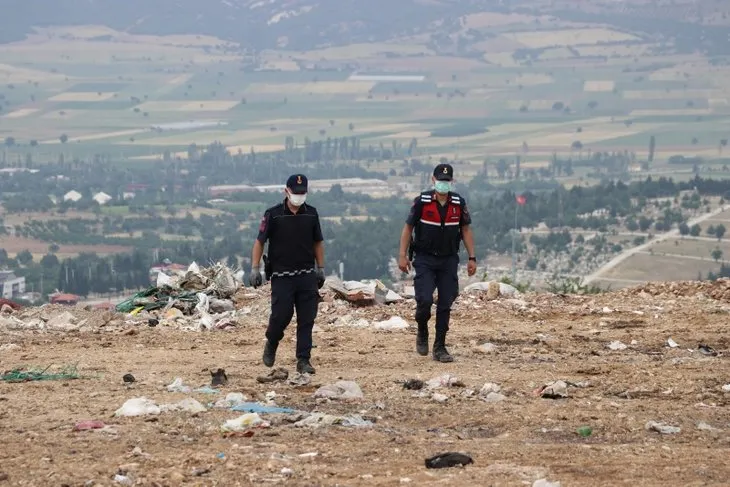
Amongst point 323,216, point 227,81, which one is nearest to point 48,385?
point 323,216

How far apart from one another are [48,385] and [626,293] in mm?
7788

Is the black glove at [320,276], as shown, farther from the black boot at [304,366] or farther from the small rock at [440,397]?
the small rock at [440,397]

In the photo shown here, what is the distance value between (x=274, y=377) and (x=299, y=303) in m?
0.67

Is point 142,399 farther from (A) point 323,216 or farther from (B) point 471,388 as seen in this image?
(A) point 323,216

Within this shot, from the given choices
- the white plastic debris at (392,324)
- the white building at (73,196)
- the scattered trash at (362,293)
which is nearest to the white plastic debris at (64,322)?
the scattered trash at (362,293)

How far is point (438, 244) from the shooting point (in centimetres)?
1311

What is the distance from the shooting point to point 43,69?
17962 cm

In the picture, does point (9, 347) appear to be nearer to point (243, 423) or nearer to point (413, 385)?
point (413, 385)

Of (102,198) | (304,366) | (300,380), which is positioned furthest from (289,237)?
(102,198)

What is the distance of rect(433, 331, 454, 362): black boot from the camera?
13180 millimetres

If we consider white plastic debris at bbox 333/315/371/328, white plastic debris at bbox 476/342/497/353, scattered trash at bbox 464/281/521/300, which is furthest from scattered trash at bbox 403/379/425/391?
scattered trash at bbox 464/281/521/300

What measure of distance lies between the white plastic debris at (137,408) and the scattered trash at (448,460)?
7.09ft

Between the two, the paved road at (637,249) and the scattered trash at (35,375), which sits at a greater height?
the scattered trash at (35,375)

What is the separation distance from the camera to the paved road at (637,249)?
41834 mm
